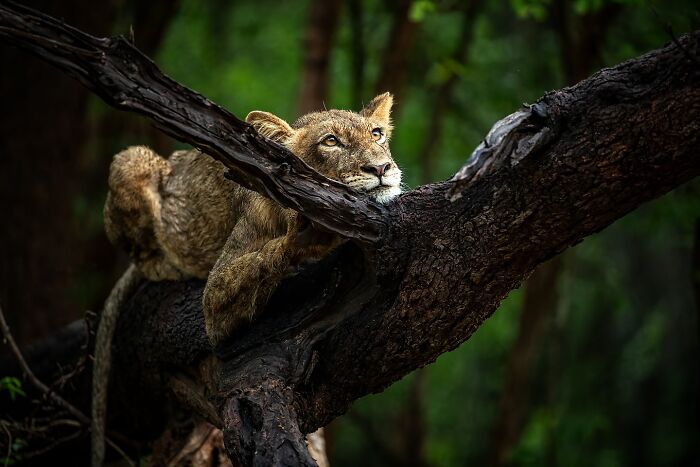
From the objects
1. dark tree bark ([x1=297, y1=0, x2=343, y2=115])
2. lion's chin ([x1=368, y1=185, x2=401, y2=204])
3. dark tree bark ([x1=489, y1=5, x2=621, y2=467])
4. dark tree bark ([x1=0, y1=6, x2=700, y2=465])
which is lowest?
dark tree bark ([x1=0, y1=6, x2=700, y2=465])

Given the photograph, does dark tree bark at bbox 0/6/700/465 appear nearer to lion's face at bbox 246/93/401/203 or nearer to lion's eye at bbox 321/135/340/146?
lion's face at bbox 246/93/401/203

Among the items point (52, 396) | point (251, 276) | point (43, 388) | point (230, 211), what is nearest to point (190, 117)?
point (251, 276)

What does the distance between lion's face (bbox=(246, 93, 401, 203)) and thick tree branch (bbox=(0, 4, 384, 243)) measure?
0.32 metres

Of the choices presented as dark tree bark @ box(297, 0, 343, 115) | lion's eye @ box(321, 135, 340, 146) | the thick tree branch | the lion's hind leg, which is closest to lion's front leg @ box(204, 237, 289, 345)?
the thick tree branch

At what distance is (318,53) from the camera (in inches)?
391

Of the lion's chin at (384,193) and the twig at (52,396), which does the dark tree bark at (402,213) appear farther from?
the twig at (52,396)

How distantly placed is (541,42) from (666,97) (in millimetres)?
7953

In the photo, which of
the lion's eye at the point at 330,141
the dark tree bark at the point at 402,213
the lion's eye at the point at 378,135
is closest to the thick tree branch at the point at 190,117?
the dark tree bark at the point at 402,213

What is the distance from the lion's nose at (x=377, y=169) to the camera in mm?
4441

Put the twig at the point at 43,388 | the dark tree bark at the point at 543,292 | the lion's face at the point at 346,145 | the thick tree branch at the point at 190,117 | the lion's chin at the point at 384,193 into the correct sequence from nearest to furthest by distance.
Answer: the thick tree branch at the point at 190,117 < the lion's chin at the point at 384,193 < the lion's face at the point at 346,145 < the twig at the point at 43,388 < the dark tree bark at the point at 543,292

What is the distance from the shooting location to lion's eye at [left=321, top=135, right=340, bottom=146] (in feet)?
15.7

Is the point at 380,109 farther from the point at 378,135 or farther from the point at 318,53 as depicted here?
the point at 318,53

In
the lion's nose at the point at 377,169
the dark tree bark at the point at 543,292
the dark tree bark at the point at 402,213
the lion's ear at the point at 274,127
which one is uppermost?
the dark tree bark at the point at 543,292

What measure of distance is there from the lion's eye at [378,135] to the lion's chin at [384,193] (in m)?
0.58
